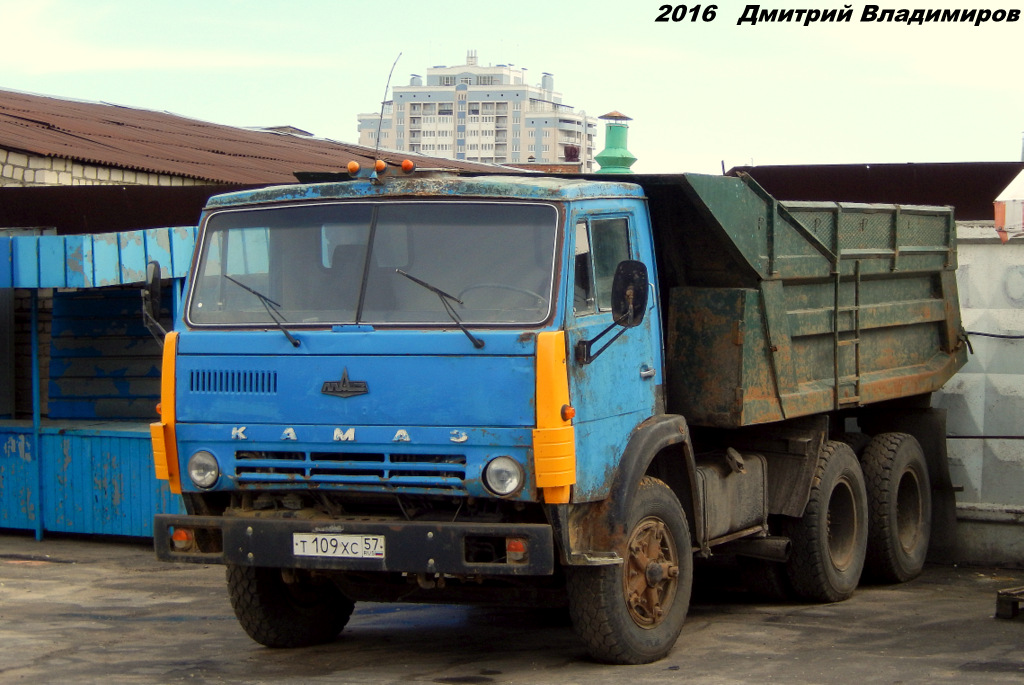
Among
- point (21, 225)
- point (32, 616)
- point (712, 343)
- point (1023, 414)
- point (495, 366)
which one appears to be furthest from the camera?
point (21, 225)

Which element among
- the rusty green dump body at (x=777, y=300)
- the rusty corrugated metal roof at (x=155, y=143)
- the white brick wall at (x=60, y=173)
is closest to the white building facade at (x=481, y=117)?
the rusty corrugated metal roof at (x=155, y=143)

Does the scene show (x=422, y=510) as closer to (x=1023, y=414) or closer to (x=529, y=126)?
(x=1023, y=414)

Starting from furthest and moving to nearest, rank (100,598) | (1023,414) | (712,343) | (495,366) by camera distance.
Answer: (1023,414) → (100,598) → (712,343) → (495,366)

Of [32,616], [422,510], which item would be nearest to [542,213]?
[422,510]

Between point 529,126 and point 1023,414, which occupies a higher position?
point 529,126

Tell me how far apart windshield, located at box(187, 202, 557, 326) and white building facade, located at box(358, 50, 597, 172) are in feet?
406

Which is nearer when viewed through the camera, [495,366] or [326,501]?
[495,366]

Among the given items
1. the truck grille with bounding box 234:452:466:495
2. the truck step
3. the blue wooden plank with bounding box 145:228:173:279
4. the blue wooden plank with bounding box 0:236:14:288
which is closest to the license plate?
the truck grille with bounding box 234:452:466:495

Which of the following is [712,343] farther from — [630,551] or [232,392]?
[232,392]

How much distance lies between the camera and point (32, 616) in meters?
8.16

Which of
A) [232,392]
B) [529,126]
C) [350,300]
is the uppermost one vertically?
[529,126]

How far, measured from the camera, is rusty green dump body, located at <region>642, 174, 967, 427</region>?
7.33 meters

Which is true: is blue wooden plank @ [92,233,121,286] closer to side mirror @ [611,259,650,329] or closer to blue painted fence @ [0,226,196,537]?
blue painted fence @ [0,226,196,537]

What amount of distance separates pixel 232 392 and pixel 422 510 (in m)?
1.01
